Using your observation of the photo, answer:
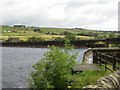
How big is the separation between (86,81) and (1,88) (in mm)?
7753

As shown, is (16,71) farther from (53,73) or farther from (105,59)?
(53,73)

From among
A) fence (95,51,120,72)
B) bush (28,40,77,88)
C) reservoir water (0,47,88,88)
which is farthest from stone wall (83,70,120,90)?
reservoir water (0,47,88,88)

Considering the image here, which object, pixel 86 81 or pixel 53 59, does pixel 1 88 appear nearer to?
pixel 53 59

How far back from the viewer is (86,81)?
8961 millimetres

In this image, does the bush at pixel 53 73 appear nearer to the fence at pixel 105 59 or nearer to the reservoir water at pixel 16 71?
the reservoir water at pixel 16 71

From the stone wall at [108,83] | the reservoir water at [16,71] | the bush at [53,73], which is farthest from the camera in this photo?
the reservoir water at [16,71]

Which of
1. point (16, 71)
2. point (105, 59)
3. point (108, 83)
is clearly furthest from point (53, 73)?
point (16, 71)

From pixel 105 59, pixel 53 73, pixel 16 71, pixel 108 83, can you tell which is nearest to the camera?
pixel 108 83

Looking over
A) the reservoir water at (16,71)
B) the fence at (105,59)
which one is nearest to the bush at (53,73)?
the reservoir water at (16,71)

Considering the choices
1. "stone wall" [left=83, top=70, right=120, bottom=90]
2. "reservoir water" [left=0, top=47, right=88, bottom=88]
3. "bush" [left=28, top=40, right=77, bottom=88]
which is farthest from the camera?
"reservoir water" [left=0, top=47, right=88, bottom=88]

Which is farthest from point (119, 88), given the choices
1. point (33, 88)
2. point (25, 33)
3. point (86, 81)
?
point (25, 33)

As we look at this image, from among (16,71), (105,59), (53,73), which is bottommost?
(16,71)

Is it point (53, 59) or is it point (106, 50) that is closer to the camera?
point (53, 59)

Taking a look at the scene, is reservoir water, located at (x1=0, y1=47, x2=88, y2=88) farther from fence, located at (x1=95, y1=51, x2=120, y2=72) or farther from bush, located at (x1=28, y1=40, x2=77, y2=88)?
fence, located at (x1=95, y1=51, x2=120, y2=72)
